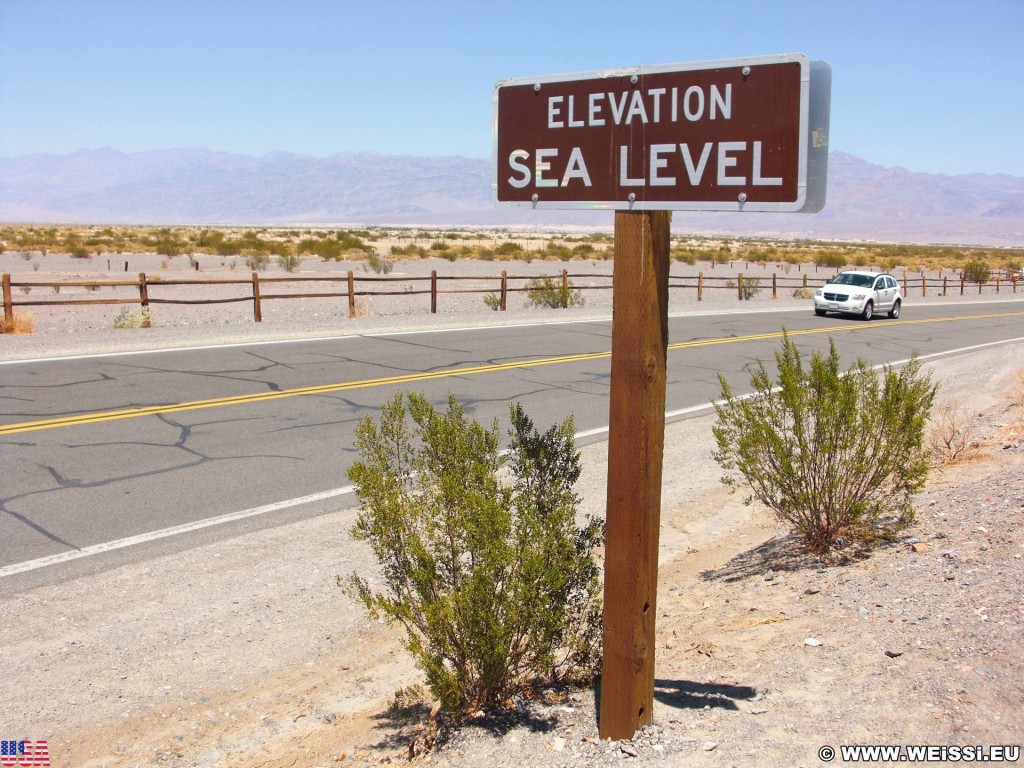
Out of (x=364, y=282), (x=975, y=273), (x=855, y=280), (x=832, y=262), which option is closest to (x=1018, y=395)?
(x=855, y=280)

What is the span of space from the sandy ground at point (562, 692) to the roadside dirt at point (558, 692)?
0.5 inches

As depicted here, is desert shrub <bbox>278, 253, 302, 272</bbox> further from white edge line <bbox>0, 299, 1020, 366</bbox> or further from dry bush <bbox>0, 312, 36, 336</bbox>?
dry bush <bbox>0, 312, 36, 336</bbox>

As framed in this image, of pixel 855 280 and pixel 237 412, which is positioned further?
pixel 855 280

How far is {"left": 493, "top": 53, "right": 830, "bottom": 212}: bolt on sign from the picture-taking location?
3.39m

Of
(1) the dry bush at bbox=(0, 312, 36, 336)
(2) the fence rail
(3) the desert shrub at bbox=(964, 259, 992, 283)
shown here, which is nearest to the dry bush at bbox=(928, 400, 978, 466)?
(2) the fence rail

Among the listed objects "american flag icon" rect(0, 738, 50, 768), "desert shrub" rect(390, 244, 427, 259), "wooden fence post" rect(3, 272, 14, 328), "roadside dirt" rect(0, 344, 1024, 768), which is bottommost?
"american flag icon" rect(0, 738, 50, 768)

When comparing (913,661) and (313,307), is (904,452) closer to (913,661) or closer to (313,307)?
(913,661)

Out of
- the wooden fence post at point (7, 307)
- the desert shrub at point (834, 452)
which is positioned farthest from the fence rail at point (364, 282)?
the desert shrub at point (834, 452)

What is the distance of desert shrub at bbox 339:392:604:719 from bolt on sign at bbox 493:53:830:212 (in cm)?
129

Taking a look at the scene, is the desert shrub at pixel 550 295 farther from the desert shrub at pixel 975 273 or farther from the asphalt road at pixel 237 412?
the desert shrub at pixel 975 273

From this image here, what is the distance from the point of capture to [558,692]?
454cm

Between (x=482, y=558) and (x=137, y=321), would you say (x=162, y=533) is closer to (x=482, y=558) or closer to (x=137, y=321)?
(x=482, y=558)

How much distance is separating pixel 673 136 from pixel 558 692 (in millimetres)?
2643

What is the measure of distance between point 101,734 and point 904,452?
16.5 ft
